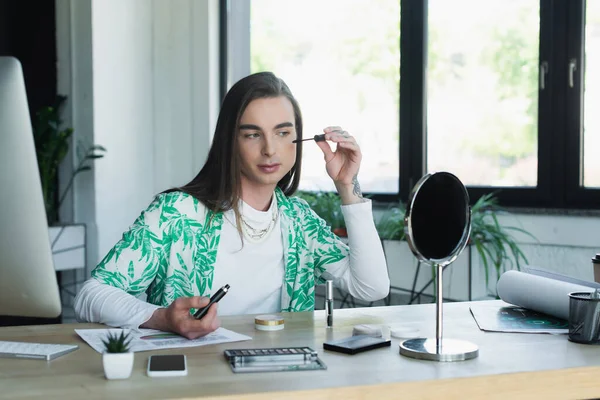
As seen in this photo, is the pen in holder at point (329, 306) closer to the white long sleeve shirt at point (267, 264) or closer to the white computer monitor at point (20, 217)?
the white long sleeve shirt at point (267, 264)

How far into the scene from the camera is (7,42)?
4.47m

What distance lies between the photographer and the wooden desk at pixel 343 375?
3.46 ft

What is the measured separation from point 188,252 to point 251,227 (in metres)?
0.18

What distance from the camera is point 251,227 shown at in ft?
6.38

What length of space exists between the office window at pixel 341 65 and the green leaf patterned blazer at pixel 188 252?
1968 mm

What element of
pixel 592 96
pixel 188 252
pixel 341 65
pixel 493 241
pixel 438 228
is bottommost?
pixel 493 241

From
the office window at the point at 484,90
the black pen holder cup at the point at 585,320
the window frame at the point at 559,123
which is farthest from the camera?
the office window at the point at 484,90

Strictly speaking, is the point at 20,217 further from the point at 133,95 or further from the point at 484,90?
the point at 133,95

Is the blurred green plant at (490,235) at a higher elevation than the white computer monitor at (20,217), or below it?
below

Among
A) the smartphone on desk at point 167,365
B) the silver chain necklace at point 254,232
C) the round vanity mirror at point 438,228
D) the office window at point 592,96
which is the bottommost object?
the smartphone on desk at point 167,365

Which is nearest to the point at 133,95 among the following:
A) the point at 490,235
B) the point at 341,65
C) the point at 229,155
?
the point at 341,65

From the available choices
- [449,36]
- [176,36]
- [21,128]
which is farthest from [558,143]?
[21,128]

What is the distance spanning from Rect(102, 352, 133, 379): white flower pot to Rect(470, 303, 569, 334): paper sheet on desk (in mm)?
729

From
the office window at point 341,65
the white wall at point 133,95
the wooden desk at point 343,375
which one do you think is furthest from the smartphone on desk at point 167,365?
the white wall at point 133,95
